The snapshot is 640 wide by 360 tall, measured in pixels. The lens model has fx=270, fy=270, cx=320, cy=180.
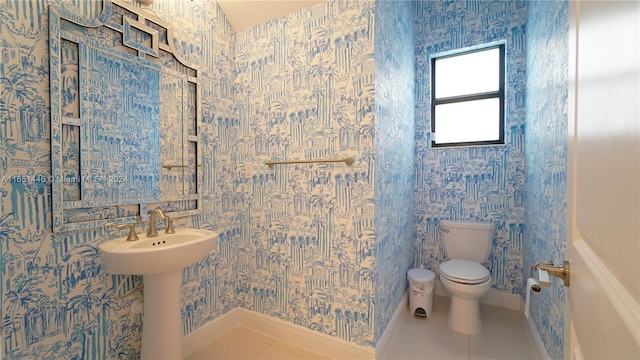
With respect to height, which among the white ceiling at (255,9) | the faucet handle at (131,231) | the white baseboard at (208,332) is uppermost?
the white ceiling at (255,9)

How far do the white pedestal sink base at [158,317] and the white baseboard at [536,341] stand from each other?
6.88 ft

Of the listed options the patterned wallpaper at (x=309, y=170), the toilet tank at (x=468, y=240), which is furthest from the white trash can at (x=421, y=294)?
the patterned wallpaper at (x=309, y=170)

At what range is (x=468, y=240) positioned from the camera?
2357mm

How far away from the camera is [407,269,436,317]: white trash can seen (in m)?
2.21

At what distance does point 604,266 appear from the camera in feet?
1.31

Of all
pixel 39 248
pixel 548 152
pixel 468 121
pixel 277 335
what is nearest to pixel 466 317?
pixel 548 152

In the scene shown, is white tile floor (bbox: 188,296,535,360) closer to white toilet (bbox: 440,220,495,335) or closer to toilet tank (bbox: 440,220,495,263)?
white toilet (bbox: 440,220,495,335)

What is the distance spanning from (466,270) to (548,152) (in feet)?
3.30

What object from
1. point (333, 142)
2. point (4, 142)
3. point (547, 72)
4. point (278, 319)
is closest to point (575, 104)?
point (333, 142)

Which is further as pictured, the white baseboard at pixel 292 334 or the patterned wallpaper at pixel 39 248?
the white baseboard at pixel 292 334

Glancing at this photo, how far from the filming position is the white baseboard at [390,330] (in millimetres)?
1707

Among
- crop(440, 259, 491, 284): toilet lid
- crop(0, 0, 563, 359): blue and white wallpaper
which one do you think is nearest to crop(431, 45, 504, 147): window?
crop(0, 0, 563, 359): blue and white wallpaper

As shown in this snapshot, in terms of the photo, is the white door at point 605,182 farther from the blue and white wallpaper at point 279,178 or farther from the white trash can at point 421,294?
the white trash can at point 421,294

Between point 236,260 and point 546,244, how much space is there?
2077 mm
